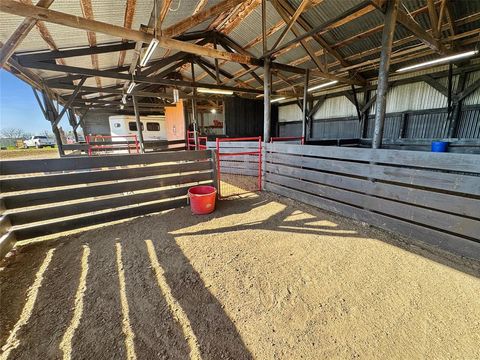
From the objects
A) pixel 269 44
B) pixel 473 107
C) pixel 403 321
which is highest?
pixel 269 44

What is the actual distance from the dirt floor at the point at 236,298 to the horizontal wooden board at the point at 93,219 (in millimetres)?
225

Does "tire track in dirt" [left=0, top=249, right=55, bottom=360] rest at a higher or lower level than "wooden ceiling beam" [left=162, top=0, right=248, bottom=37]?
lower

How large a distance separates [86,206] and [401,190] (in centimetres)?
431

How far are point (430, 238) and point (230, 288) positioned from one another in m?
2.41

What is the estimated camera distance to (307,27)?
547 cm

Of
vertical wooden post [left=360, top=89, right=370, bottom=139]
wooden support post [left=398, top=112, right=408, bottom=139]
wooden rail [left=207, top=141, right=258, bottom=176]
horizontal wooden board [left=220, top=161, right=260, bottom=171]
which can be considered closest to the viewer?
wooden rail [left=207, top=141, right=258, bottom=176]

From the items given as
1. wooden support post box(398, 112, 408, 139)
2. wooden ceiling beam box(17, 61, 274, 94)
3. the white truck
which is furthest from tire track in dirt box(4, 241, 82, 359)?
the white truck

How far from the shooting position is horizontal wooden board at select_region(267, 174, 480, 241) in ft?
6.96

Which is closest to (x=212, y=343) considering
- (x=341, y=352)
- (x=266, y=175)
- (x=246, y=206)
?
(x=341, y=352)

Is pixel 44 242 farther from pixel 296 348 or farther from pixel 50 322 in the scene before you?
pixel 296 348

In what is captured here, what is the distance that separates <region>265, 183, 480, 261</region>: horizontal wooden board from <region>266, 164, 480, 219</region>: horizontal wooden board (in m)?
0.29

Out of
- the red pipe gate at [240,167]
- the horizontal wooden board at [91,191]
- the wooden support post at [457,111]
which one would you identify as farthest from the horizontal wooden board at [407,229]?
the wooden support post at [457,111]

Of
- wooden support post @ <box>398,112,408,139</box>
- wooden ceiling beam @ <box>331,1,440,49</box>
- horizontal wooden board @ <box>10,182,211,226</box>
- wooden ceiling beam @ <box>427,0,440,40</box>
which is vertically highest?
wooden ceiling beam @ <box>331,1,440,49</box>

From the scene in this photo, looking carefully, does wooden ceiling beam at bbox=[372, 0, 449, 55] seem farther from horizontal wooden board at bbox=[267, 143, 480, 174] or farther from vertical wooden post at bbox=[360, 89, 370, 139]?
vertical wooden post at bbox=[360, 89, 370, 139]
